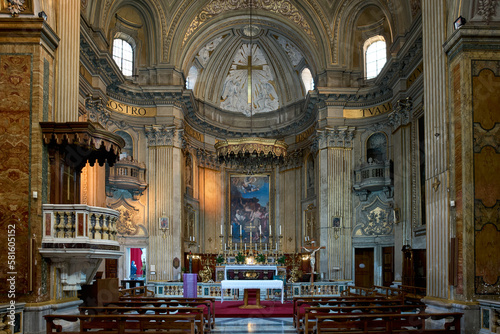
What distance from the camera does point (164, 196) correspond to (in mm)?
23203

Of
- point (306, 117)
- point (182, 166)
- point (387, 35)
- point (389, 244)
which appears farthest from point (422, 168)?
point (182, 166)

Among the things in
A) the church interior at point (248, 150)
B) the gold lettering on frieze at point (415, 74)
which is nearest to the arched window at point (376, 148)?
the church interior at point (248, 150)

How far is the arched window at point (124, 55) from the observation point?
23.9m

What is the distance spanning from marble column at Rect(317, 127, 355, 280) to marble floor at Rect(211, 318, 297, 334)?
29.2 feet

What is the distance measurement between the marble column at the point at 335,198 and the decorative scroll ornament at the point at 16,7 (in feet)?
51.5

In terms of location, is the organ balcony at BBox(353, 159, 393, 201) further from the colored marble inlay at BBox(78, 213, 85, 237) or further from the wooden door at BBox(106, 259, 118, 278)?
the colored marble inlay at BBox(78, 213, 85, 237)

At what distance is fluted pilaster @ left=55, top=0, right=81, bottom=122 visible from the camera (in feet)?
36.7

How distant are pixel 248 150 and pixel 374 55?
9.63m

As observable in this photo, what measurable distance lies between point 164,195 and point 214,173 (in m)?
5.86

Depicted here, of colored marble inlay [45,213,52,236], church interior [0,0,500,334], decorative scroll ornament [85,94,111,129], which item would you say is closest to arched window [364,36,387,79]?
church interior [0,0,500,334]

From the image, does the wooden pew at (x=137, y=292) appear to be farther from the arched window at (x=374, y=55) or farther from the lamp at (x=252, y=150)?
the arched window at (x=374, y=55)

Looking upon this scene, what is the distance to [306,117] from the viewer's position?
1051 inches

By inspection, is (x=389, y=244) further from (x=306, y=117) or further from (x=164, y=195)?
(x=164, y=195)

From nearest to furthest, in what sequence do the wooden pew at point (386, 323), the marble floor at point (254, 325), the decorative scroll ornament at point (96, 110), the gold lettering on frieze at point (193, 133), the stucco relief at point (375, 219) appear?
1. the wooden pew at point (386, 323)
2. the marble floor at point (254, 325)
3. the decorative scroll ornament at point (96, 110)
4. the stucco relief at point (375, 219)
5. the gold lettering on frieze at point (193, 133)
